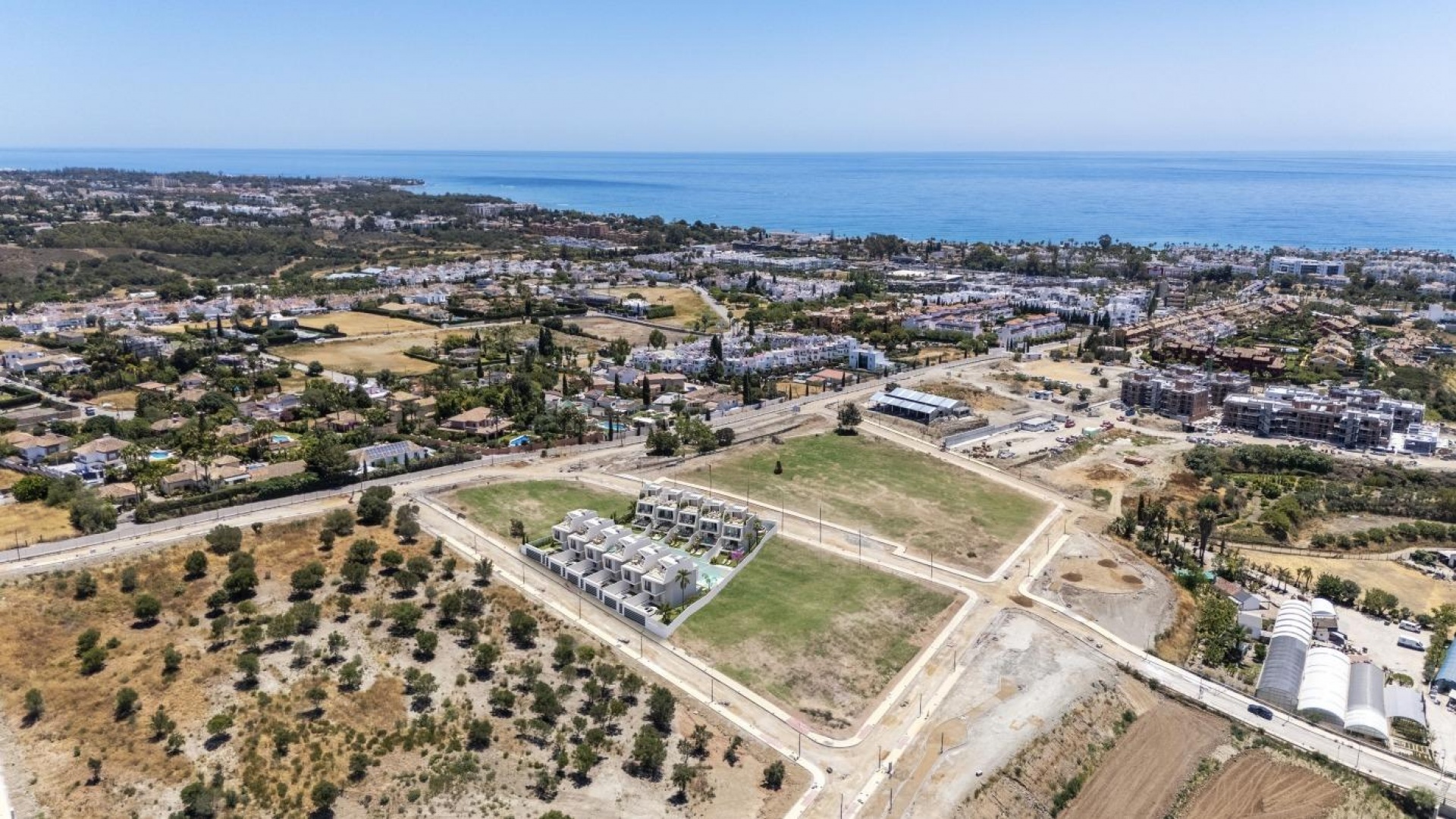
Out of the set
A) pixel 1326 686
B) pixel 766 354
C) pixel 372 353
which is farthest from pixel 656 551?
pixel 372 353

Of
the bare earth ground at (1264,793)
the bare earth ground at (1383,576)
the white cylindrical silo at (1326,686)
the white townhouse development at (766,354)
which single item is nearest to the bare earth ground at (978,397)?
the white townhouse development at (766,354)

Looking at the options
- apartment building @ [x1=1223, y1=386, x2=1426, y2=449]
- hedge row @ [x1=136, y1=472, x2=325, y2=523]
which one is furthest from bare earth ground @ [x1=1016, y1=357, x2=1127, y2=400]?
hedge row @ [x1=136, y1=472, x2=325, y2=523]

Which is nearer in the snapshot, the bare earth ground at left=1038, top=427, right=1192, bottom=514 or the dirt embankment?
the dirt embankment

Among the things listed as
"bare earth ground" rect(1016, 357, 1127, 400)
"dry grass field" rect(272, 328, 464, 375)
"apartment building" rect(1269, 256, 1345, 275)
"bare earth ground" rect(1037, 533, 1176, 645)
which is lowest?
"bare earth ground" rect(1037, 533, 1176, 645)

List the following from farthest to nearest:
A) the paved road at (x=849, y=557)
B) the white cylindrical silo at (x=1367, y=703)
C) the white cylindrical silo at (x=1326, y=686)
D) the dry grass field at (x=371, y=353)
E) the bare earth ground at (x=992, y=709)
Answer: the dry grass field at (x=371, y=353), the white cylindrical silo at (x=1326, y=686), the white cylindrical silo at (x=1367, y=703), the paved road at (x=849, y=557), the bare earth ground at (x=992, y=709)

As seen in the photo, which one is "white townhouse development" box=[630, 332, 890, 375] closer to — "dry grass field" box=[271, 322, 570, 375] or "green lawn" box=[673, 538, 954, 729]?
"dry grass field" box=[271, 322, 570, 375]

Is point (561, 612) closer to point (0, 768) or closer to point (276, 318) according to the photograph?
point (0, 768)

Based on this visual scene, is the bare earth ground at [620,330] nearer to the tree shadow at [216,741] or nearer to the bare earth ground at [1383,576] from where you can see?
the bare earth ground at [1383,576]
